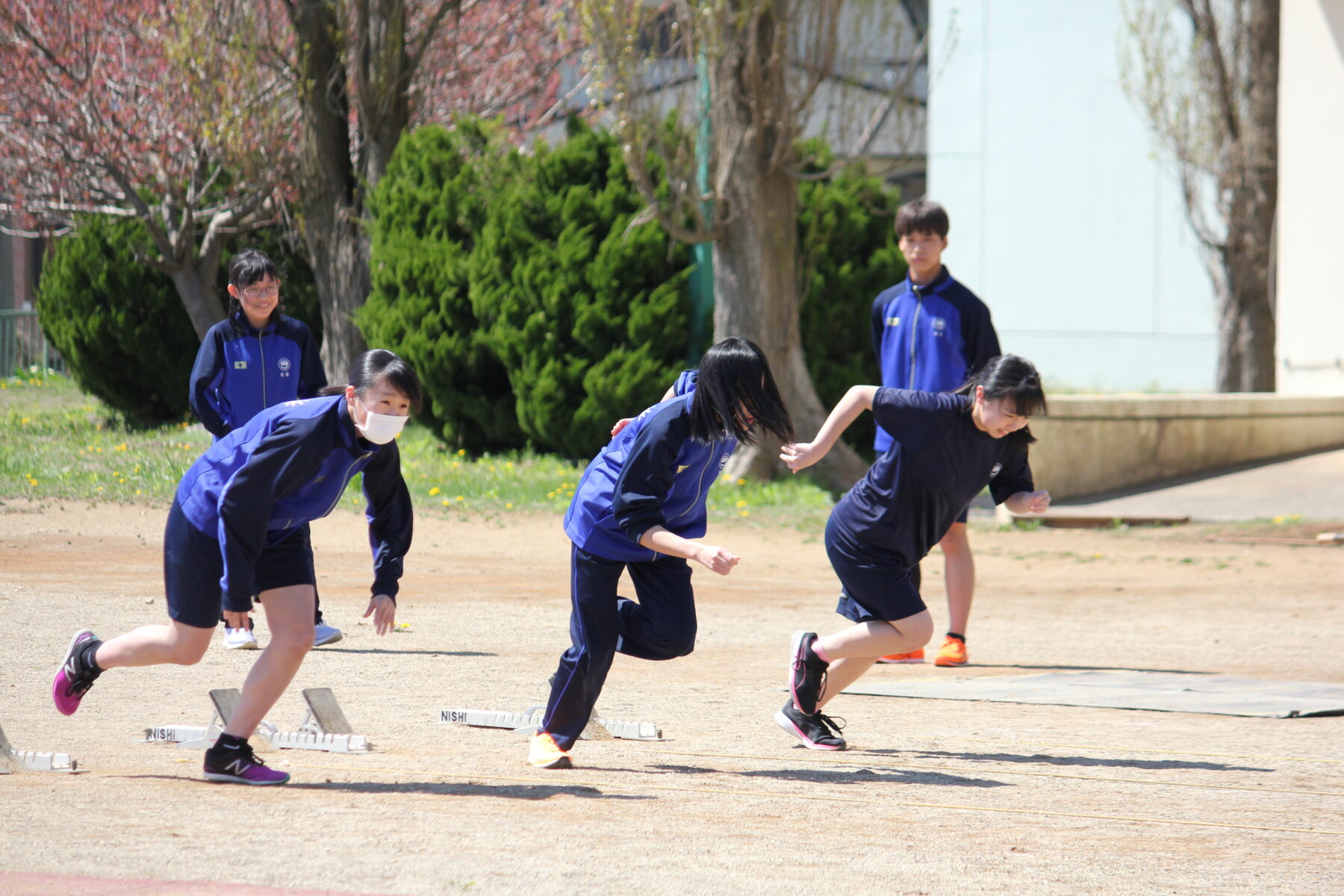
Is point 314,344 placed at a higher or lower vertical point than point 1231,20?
lower

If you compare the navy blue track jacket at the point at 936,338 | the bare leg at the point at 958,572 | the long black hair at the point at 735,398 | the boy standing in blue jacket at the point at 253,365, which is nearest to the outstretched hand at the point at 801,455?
the long black hair at the point at 735,398

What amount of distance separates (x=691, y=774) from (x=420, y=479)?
30.0 feet

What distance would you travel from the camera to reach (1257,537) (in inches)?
431

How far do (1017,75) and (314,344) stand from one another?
18168 mm

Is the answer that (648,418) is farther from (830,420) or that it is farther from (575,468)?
(575,468)

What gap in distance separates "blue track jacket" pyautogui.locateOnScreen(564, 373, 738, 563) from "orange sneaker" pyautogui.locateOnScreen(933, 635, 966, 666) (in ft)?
7.83

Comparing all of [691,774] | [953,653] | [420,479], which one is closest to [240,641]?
[691,774]

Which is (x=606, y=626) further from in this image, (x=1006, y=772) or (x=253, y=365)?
(x=253, y=365)

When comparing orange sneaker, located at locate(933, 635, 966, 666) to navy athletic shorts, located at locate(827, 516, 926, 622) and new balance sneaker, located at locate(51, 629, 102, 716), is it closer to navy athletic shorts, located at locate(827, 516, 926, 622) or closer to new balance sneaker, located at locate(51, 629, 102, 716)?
navy athletic shorts, located at locate(827, 516, 926, 622)

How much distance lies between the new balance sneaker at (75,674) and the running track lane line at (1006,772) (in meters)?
1.72

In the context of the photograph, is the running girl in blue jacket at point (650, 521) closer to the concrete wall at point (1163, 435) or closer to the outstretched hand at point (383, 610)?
the outstretched hand at point (383, 610)

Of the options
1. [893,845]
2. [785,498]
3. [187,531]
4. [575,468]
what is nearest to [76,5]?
[575,468]

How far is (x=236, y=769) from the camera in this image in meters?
4.18

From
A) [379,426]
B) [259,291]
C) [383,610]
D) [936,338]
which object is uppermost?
[259,291]
